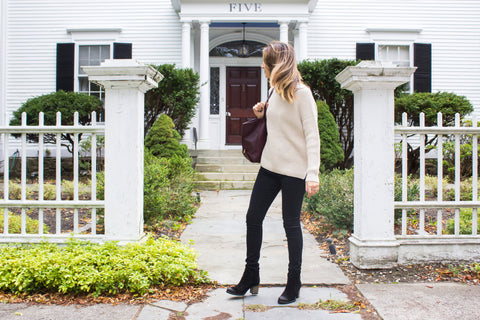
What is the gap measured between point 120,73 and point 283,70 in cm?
144

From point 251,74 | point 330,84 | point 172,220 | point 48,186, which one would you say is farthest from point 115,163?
point 251,74

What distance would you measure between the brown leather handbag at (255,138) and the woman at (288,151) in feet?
0.21

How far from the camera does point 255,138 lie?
2945mm

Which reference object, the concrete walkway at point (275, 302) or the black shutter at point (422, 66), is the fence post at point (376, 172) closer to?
the concrete walkway at point (275, 302)

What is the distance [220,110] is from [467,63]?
21.6ft

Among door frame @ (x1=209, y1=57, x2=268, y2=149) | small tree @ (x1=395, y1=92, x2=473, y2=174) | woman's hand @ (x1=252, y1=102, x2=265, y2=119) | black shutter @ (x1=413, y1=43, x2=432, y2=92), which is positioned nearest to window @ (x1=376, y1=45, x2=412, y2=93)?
black shutter @ (x1=413, y1=43, x2=432, y2=92)

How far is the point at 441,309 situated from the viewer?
2748 millimetres

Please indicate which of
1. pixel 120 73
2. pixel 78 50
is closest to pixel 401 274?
pixel 120 73

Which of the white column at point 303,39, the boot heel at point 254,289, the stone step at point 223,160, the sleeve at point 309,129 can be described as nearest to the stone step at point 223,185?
the stone step at point 223,160

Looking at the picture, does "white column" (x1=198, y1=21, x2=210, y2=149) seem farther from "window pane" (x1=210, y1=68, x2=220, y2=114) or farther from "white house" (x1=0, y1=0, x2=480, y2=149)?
"window pane" (x1=210, y1=68, x2=220, y2=114)

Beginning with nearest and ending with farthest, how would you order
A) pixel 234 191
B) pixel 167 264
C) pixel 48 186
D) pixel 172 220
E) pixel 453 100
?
pixel 167 264
pixel 172 220
pixel 48 186
pixel 234 191
pixel 453 100

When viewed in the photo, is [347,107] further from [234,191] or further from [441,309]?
[441,309]

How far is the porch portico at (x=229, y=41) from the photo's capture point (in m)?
10.2

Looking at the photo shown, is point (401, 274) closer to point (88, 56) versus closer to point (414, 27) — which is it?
point (414, 27)
